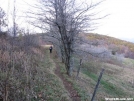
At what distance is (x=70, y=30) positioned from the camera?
1216 centimetres

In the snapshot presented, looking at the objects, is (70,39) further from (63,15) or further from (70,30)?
(63,15)

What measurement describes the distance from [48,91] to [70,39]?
564 centimetres

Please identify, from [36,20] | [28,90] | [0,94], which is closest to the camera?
[0,94]

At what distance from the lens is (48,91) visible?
25.5 ft

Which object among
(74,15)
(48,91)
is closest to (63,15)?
(74,15)

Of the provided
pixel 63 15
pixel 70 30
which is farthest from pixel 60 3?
pixel 70 30

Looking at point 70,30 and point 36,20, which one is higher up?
point 36,20

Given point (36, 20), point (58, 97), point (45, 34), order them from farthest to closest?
1. point (45, 34)
2. point (36, 20)
3. point (58, 97)

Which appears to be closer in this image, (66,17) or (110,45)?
(66,17)

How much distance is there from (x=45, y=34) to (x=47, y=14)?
9.35 ft

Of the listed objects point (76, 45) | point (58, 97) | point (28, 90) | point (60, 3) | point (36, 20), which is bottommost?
point (58, 97)

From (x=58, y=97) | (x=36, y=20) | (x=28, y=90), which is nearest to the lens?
(x=28, y=90)

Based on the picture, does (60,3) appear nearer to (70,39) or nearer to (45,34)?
(70,39)

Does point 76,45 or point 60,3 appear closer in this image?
point 60,3
